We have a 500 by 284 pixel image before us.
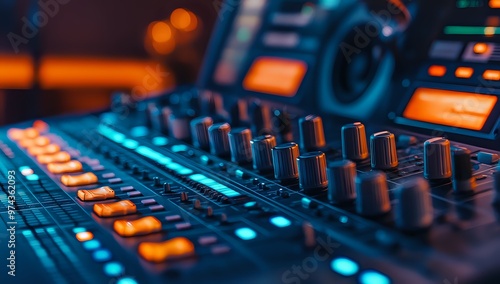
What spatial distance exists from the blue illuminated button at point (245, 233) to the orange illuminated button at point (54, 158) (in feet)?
1.86

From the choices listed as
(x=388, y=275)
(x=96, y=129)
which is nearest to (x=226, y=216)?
(x=388, y=275)

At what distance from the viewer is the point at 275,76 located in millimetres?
1695

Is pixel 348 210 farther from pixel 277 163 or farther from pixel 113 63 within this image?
pixel 113 63

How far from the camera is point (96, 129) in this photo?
1633 mm

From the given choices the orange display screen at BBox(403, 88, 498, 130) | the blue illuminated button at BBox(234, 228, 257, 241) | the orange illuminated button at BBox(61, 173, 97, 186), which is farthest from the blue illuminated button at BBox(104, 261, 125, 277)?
the orange display screen at BBox(403, 88, 498, 130)

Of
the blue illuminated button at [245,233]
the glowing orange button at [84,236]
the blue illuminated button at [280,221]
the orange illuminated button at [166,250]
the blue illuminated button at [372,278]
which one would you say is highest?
the orange illuminated button at [166,250]

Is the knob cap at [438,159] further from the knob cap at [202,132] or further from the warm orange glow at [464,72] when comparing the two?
the knob cap at [202,132]

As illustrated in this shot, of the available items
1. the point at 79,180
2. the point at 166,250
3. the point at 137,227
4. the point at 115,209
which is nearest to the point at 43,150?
the point at 79,180

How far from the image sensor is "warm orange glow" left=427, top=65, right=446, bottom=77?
128 centimetres

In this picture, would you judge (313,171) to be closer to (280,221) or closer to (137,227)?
(280,221)

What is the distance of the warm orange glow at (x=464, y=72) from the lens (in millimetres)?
1224

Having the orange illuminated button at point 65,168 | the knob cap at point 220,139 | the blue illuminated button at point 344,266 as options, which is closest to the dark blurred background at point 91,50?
the orange illuminated button at point 65,168

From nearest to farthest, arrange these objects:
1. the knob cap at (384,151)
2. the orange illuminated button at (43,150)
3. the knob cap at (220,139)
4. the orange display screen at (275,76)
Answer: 1. the knob cap at (384,151)
2. the knob cap at (220,139)
3. the orange illuminated button at (43,150)
4. the orange display screen at (275,76)

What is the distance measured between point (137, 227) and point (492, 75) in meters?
0.66
